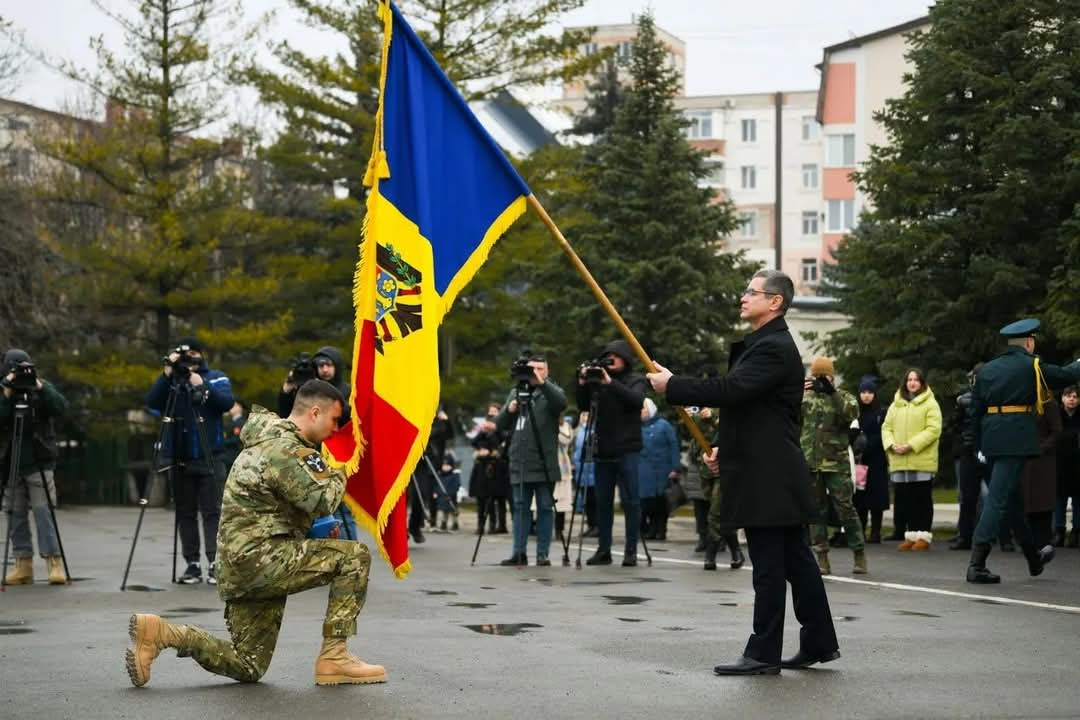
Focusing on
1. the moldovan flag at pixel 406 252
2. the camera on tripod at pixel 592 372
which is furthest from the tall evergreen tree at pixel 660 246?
the moldovan flag at pixel 406 252

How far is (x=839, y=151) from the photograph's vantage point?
76.1m

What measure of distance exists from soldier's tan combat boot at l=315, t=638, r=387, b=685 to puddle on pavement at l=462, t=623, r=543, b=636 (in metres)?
2.27

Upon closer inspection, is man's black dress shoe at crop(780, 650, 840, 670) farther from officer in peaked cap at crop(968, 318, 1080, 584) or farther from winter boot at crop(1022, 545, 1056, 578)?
winter boot at crop(1022, 545, 1056, 578)

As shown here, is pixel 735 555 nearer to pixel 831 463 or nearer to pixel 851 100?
pixel 831 463

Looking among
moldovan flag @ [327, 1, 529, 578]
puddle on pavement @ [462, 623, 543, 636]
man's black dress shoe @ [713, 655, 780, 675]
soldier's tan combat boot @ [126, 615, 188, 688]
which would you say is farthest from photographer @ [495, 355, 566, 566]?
soldier's tan combat boot @ [126, 615, 188, 688]

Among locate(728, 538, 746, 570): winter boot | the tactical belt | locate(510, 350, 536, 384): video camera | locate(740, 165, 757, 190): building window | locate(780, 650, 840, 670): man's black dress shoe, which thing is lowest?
locate(780, 650, 840, 670): man's black dress shoe

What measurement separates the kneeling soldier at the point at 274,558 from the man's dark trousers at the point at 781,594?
1.92 m

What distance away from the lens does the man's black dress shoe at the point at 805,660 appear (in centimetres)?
899

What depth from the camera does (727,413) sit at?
29.6 feet

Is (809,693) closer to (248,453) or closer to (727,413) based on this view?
(727,413)

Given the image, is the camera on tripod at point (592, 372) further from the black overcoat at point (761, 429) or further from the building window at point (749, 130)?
the building window at point (749, 130)

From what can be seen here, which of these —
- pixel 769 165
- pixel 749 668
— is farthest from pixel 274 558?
pixel 769 165

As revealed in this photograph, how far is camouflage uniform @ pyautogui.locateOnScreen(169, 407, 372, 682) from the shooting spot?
8.26 meters

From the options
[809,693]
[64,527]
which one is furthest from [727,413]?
[64,527]
